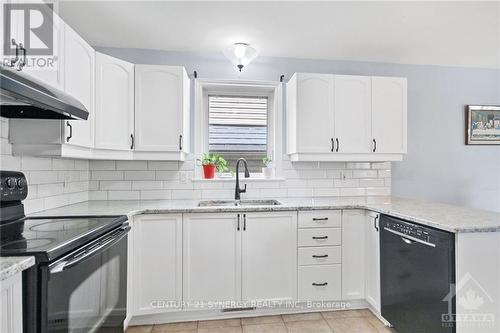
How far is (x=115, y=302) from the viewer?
1648mm

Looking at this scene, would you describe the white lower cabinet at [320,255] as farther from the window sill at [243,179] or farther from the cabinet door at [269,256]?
the window sill at [243,179]

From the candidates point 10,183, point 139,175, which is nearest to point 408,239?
point 139,175

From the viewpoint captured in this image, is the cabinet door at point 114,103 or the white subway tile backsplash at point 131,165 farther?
the white subway tile backsplash at point 131,165

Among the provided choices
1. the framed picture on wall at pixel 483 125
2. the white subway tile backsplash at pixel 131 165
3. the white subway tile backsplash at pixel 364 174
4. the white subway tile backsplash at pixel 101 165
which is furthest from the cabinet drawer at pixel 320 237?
the framed picture on wall at pixel 483 125

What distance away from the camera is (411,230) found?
69.1 inches

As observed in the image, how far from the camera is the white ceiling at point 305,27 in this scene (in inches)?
79.8

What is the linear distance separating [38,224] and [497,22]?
3702mm

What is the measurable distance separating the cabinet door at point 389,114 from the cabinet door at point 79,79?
247 centimetres

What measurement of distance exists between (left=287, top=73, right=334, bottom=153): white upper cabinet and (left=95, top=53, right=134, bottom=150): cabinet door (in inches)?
59.1

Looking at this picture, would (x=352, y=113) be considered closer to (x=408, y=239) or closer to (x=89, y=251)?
(x=408, y=239)

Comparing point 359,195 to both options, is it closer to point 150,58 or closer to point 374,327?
point 374,327

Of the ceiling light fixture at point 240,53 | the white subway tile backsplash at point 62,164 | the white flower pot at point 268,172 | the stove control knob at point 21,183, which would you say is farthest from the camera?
the white flower pot at point 268,172

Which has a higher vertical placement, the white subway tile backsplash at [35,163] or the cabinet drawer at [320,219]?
the white subway tile backsplash at [35,163]

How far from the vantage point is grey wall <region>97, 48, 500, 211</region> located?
3.02 m
